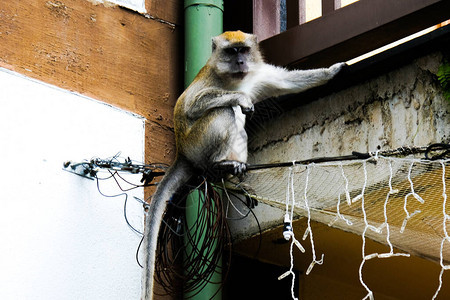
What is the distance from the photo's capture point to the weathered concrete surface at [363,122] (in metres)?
5.59

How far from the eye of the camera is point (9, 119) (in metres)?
5.82

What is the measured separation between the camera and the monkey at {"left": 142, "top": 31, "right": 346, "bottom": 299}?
6219 millimetres

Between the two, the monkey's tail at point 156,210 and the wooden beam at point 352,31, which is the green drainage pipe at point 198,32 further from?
the monkey's tail at point 156,210

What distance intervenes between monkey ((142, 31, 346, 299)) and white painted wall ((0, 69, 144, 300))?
1.67ft

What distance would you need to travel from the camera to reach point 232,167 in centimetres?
595

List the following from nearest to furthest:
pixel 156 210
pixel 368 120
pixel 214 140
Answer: pixel 156 210 < pixel 368 120 < pixel 214 140

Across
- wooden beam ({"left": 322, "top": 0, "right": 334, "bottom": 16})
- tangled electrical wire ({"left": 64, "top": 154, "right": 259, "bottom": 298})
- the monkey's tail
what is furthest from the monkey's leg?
wooden beam ({"left": 322, "top": 0, "right": 334, "bottom": 16})

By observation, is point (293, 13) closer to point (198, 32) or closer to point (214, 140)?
point (198, 32)

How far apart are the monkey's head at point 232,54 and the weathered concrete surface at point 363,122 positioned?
0.51 m

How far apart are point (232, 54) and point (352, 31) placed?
1142 mm

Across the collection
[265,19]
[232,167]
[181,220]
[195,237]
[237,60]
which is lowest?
[195,237]

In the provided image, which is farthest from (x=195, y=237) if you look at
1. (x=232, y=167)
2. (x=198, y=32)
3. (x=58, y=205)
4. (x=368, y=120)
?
(x=198, y=32)

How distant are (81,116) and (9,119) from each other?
638 millimetres

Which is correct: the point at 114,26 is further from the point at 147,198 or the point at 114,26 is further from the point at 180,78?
the point at 147,198
